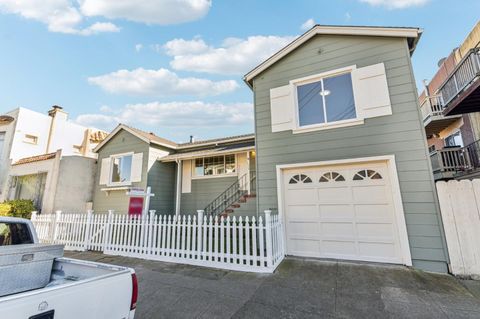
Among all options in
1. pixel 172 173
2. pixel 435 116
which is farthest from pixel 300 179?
pixel 435 116

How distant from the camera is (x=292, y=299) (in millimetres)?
3592

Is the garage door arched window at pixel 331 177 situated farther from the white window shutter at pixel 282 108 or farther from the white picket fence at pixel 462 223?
the white picket fence at pixel 462 223

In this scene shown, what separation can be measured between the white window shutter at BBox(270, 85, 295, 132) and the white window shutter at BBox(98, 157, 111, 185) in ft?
31.9

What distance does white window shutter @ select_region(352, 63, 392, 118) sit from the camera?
556 centimetres

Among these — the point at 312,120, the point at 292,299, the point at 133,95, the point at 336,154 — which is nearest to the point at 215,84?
the point at 133,95

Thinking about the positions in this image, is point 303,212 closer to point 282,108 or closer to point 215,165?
point 282,108

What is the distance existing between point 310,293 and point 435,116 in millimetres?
10387

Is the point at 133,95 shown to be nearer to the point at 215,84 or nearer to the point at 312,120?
the point at 215,84

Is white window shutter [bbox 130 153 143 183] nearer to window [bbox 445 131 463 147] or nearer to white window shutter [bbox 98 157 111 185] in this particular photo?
white window shutter [bbox 98 157 111 185]

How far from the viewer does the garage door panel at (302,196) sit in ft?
19.6

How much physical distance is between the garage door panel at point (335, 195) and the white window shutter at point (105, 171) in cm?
1093

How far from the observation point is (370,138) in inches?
219

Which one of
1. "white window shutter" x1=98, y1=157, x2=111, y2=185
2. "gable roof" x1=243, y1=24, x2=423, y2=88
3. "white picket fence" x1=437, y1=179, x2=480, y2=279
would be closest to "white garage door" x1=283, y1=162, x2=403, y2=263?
"white picket fence" x1=437, y1=179, x2=480, y2=279

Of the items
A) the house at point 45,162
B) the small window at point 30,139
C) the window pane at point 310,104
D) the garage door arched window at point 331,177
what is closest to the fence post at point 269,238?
the garage door arched window at point 331,177
